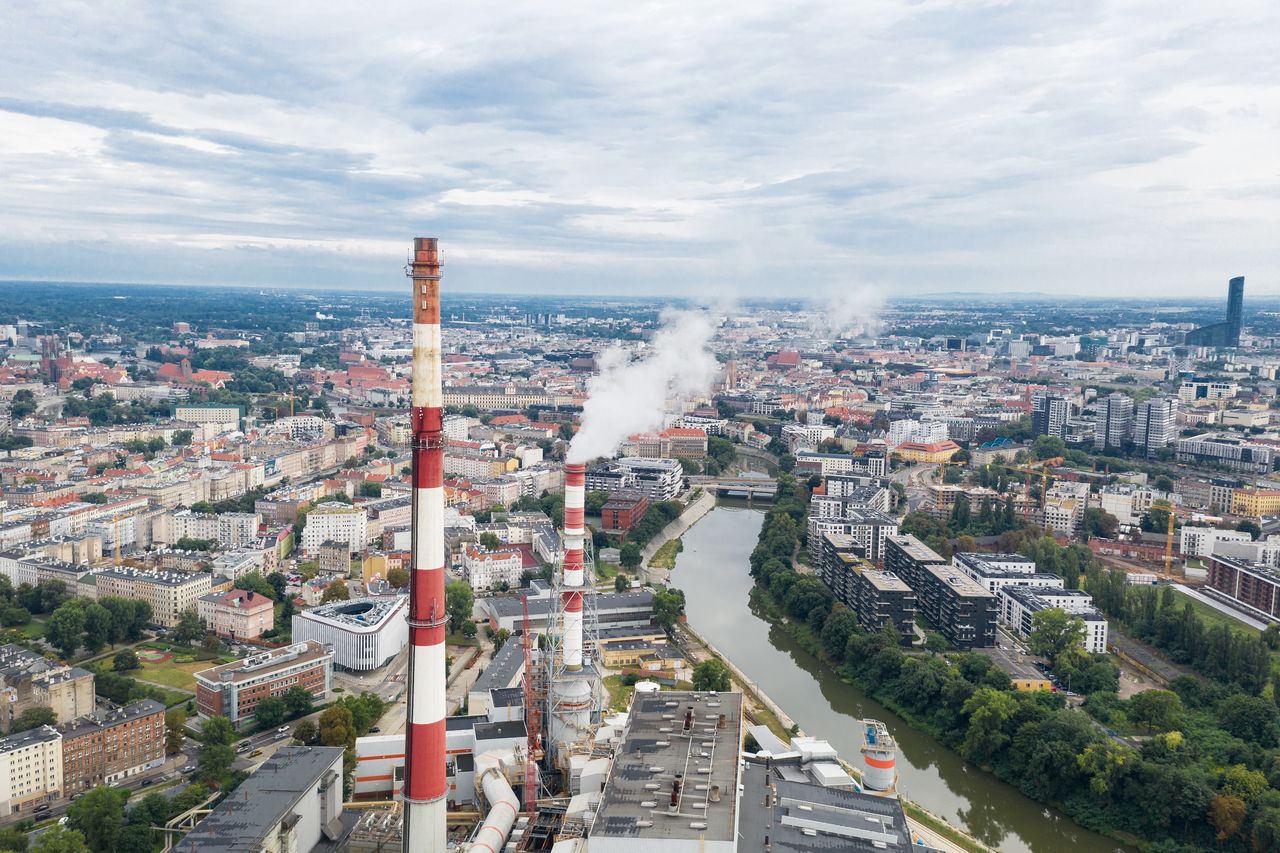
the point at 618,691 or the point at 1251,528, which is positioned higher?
the point at 1251,528

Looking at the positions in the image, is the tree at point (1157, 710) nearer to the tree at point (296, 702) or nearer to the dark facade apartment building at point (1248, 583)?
the dark facade apartment building at point (1248, 583)

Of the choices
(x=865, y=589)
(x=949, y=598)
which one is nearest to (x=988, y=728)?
(x=949, y=598)

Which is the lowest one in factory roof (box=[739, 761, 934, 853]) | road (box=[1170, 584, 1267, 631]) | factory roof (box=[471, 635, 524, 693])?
factory roof (box=[471, 635, 524, 693])

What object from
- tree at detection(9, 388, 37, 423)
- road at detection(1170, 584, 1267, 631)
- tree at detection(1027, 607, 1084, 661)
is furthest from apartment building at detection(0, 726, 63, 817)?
tree at detection(9, 388, 37, 423)

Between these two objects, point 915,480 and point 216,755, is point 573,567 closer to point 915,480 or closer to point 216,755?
point 216,755

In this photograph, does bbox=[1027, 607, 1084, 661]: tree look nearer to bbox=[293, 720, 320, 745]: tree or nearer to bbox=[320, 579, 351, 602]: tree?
bbox=[293, 720, 320, 745]: tree
